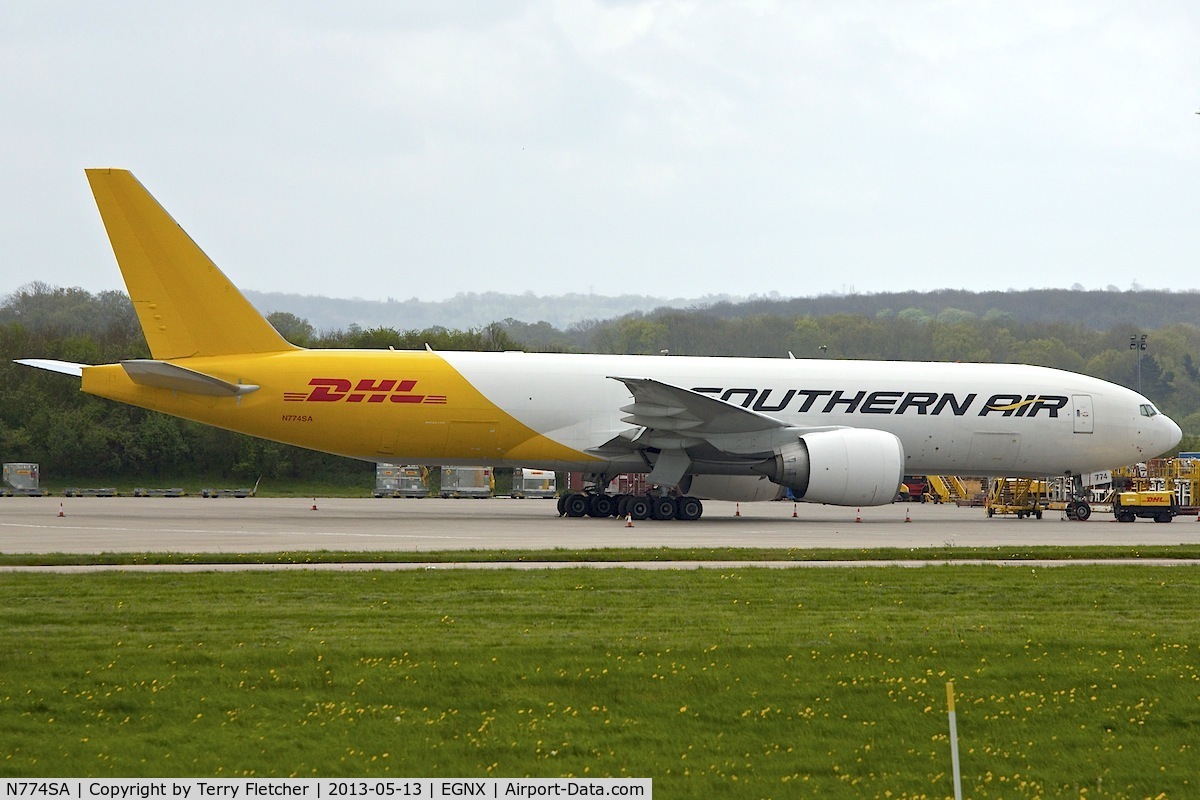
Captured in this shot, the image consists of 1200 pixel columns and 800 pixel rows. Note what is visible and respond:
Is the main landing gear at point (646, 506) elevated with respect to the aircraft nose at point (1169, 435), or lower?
lower

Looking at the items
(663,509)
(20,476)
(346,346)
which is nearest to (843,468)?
(663,509)

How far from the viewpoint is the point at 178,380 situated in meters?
26.0

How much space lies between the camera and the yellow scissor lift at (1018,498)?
3331cm

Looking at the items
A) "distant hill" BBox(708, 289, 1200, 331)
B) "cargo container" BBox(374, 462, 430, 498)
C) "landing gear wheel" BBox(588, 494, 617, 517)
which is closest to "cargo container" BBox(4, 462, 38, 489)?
"cargo container" BBox(374, 462, 430, 498)

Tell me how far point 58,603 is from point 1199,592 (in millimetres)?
11909

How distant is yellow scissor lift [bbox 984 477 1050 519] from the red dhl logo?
1592 cm

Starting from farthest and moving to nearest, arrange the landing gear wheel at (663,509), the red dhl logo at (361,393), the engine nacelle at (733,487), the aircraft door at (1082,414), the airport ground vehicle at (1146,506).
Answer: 1. the aircraft door at (1082,414)
2. the airport ground vehicle at (1146,506)
3. the engine nacelle at (733,487)
4. the landing gear wheel at (663,509)
5. the red dhl logo at (361,393)

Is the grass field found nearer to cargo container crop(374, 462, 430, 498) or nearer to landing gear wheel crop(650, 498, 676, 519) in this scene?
landing gear wheel crop(650, 498, 676, 519)

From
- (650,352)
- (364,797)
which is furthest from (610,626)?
(650,352)

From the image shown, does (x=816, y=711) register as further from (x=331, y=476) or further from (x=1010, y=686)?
(x=331, y=476)

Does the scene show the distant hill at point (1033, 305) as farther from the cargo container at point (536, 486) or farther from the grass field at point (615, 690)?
the grass field at point (615, 690)
